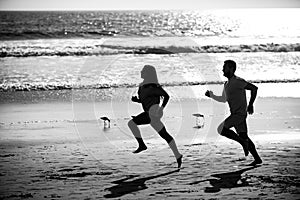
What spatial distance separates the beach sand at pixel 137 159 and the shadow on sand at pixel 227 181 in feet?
0.04

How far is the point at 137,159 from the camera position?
895 centimetres

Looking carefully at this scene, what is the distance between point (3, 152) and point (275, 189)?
198 inches

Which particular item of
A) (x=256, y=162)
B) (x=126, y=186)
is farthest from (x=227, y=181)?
(x=126, y=186)

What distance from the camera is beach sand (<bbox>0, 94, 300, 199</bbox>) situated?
275 inches

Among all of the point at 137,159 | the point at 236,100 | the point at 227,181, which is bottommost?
the point at 227,181

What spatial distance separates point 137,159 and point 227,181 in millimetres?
2016

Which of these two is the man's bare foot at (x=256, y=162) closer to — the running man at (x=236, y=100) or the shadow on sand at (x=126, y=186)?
the running man at (x=236, y=100)

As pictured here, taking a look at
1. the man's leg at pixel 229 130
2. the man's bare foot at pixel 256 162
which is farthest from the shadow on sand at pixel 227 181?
the man's leg at pixel 229 130

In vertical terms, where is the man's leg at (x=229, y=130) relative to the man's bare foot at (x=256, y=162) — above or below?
above

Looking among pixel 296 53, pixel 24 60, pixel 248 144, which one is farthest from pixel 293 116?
pixel 296 53

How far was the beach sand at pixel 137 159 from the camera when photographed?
275 inches

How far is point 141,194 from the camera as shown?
6.79 metres

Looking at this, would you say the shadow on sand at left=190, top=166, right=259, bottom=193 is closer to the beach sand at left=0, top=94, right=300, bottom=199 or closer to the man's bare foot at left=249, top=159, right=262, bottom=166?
the beach sand at left=0, top=94, right=300, bottom=199

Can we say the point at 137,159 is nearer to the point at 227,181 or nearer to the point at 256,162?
the point at 256,162
